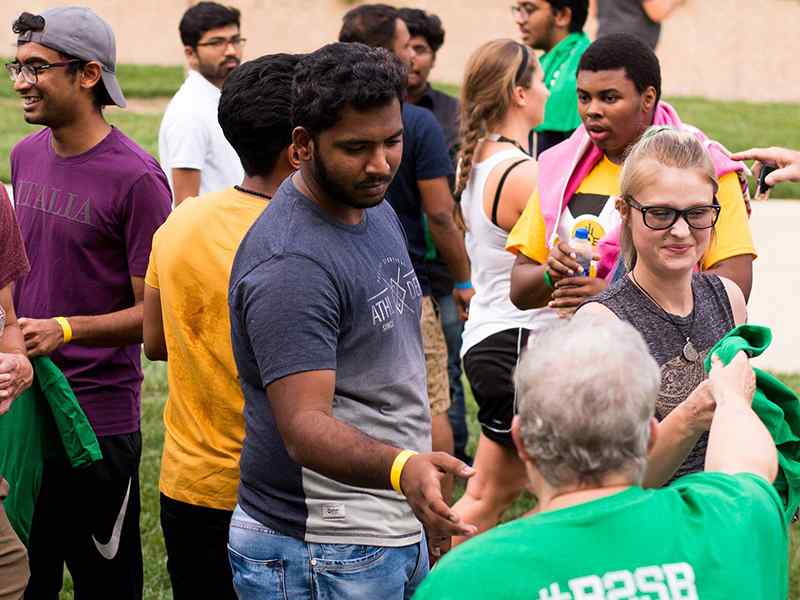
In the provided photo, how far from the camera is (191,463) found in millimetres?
3910

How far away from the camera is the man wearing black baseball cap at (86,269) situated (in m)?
4.47

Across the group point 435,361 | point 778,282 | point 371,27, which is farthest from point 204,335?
point 778,282

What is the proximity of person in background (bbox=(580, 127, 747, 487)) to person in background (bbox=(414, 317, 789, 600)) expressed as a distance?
39.6 inches

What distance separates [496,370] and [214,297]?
1.86 meters

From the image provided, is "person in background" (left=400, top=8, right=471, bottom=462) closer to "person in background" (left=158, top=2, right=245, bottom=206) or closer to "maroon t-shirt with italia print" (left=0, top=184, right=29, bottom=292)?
"person in background" (left=158, top=2, right=245, bottom=206)

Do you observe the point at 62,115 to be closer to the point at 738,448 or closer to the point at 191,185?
the point at 191,185

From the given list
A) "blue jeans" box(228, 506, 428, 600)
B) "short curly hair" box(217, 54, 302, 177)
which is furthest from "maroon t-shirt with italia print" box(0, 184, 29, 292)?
"blue jeans" box(228, 506, 428, 600)

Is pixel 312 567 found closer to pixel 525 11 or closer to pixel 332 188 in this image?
pixel 332 188

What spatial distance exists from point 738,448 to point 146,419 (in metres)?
5.60

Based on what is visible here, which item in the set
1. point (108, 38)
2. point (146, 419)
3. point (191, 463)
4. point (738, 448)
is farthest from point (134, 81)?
point (738, 448)

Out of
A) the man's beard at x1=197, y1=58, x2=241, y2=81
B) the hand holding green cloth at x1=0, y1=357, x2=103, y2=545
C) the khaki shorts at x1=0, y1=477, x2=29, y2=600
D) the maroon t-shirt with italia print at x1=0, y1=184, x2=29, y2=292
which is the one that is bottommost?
the khaki shorts at x1=0, y1=477, x2=29, y2=600

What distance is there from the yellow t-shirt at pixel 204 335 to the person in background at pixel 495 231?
5.79 ft

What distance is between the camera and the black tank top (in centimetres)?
346

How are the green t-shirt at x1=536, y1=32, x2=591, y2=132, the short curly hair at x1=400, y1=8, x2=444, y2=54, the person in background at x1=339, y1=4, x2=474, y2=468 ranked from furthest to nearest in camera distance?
the short curly hair at x1=400, y1=8, x2=444, y2=54
the green t-shirt at x1=536, y1=32, x2=591, y2=132
the person in background at x1=339, y1=4, x2=474, y2=468
